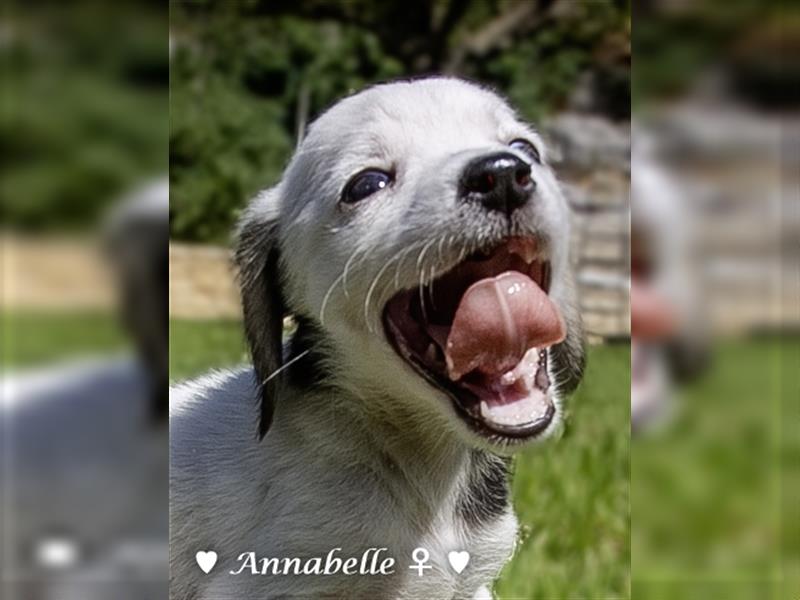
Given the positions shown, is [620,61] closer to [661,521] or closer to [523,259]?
[523,259]

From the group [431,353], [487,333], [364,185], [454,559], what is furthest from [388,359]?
[454,559]

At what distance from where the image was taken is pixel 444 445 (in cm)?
229

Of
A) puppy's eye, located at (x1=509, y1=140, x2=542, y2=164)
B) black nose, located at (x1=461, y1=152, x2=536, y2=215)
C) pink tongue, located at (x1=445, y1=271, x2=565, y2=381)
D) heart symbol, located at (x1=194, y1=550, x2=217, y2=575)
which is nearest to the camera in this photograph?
black nose, located at (x1=461, y1=152, x2=536, y2=215)

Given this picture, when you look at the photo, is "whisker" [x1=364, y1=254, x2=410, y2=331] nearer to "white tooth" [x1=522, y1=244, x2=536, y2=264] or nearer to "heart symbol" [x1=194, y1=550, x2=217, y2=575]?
"white tooth" [x1=522, y1=244, x2=536, y2=264]

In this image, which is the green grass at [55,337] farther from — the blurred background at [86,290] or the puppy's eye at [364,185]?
the puppy's eye at [364,185]

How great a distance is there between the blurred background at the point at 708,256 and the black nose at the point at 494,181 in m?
0.54

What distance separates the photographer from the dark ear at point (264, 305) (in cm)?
228

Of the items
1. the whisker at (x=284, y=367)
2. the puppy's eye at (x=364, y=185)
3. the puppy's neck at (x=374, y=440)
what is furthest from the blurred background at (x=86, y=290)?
the puppy's eye at (x=364, y=185)

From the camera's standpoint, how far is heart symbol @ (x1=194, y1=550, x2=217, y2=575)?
7.66ft

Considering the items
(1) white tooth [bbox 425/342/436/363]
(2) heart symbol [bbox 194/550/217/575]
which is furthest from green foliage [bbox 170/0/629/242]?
(2) heart symbol [bbox 194/550/217/575]

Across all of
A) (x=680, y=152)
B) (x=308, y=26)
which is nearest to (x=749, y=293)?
(x=680, y=152)

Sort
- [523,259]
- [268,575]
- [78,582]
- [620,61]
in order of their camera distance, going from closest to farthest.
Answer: [523,259] < [268,575] < [620,61] < [78,582]

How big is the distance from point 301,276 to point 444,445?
0.45 metres

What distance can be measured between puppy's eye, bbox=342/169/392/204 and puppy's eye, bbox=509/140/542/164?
28 cm
